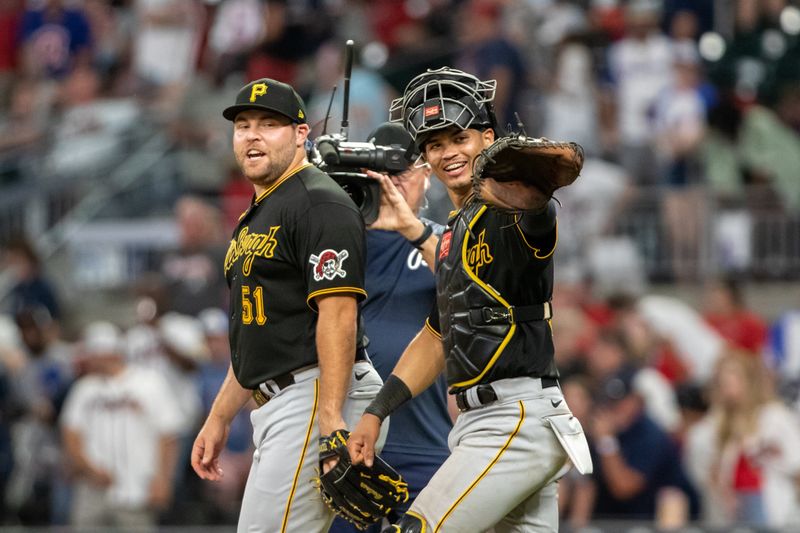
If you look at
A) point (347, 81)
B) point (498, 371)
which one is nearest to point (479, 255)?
point (498, 371)

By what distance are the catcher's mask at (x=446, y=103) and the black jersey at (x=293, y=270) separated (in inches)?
15.4

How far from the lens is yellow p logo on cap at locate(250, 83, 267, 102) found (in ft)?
17.4

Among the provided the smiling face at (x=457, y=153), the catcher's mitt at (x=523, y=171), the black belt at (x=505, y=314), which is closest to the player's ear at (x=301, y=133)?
the smiling face at (x=457, y=153)

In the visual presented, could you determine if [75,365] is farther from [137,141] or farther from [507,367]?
[507,367]

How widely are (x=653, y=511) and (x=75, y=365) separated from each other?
5249mm

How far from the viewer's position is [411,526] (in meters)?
4.86

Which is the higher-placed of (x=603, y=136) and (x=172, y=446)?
(x=603, y=136)

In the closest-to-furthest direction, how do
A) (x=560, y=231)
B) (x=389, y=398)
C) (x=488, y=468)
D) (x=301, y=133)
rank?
(x=488, y=468), (x=389, y=398), (x=301, y=133), (x=560, y=231)

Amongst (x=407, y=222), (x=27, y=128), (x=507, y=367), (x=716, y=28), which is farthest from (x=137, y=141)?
(x=507, y=367)

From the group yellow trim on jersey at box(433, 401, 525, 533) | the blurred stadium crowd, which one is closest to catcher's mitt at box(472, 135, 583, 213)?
yellow trim on jersey at box(433, 401, 525, 533)

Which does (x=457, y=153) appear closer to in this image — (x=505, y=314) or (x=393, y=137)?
(x=505, y=314)

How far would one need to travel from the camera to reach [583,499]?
33.0 feet

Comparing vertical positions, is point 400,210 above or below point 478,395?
above

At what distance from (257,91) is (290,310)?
0.81 meters
